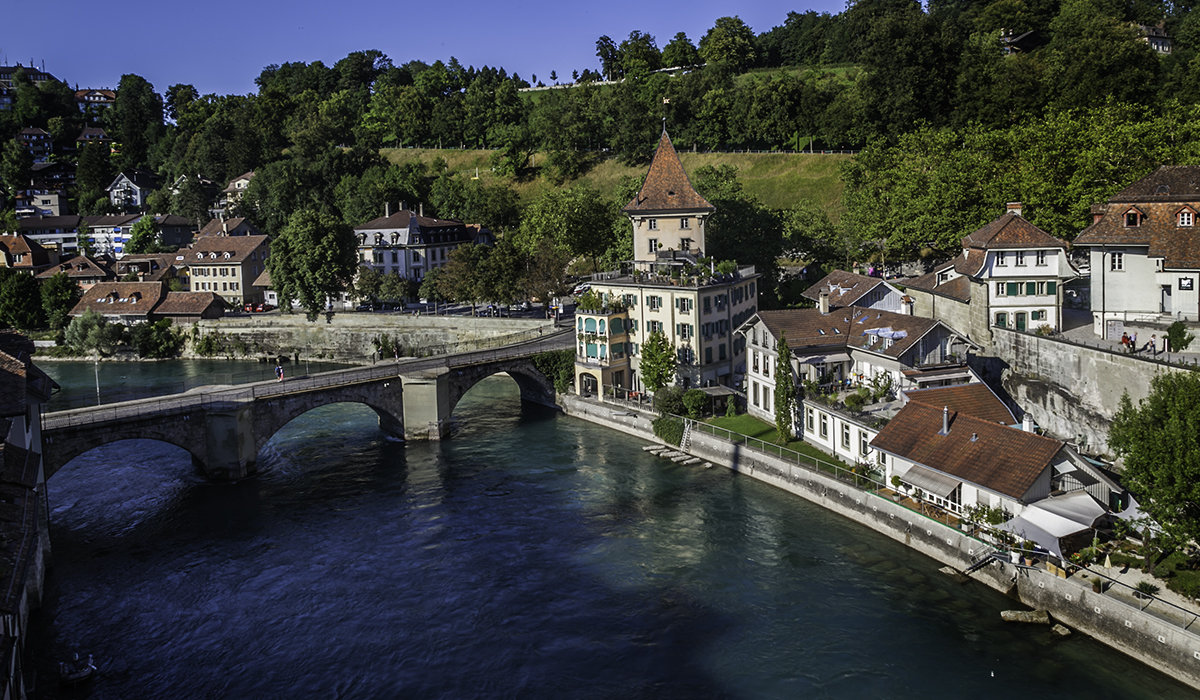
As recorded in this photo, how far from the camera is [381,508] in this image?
51219 mm

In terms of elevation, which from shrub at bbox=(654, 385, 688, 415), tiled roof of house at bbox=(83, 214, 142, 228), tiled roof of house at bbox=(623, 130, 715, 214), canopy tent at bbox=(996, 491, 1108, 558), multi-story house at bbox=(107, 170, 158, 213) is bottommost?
canopy tent at bbox=(996, 491, 1108, 558)

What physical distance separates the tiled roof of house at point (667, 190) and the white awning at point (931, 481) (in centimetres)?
3644

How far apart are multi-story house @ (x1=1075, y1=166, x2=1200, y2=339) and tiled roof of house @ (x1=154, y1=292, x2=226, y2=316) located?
8493cm

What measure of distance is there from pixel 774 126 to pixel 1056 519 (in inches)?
3465

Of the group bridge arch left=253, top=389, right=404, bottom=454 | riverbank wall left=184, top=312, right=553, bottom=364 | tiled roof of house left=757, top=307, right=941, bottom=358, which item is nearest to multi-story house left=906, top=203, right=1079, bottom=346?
tiled roof of house left=757, top=307, right=941, bottom=358

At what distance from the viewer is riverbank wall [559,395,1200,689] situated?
31.5 m

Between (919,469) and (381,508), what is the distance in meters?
27.1

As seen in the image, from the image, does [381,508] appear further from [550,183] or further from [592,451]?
[550,183]

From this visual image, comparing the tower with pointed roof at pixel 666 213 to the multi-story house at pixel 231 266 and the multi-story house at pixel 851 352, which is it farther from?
the multi-story house at pixel 231 266

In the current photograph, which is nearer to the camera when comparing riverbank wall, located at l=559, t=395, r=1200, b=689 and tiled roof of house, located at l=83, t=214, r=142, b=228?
riverbank wall, located at l=559, t=395, r=1200, b=689

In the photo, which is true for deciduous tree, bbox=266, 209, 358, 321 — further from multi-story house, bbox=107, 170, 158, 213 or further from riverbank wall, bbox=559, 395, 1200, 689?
multi-story house, bbox=107, 170, 158, 213

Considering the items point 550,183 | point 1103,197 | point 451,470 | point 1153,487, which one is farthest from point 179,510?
point 550,183

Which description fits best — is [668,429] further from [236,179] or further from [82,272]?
[236,179]

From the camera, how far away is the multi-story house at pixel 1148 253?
5138 cm
